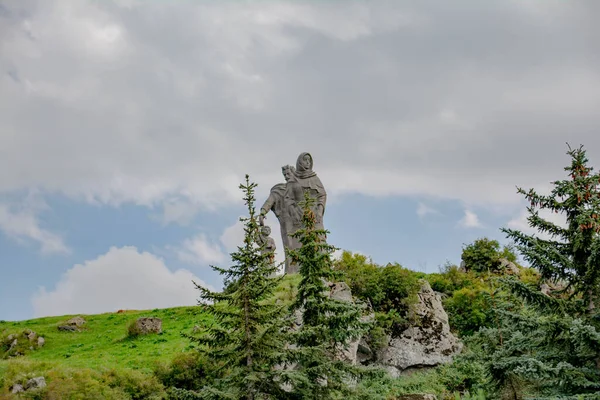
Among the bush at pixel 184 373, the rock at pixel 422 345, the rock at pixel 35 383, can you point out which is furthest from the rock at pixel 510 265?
the rock at pixel 35 383

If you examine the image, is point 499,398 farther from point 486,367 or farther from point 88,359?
point 88,359

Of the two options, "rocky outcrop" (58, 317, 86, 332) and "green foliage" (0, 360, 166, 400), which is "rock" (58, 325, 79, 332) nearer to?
"rocky outcrop" (58, 317, 86, 332)

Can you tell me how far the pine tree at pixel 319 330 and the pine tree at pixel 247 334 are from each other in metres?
0.76

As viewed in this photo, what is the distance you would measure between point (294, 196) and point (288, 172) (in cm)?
154

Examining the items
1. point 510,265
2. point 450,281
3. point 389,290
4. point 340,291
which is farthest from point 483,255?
point 340,291

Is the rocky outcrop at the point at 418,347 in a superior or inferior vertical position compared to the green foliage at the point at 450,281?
inferior

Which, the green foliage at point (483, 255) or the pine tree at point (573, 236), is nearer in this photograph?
the pine tree at point (573, 236)

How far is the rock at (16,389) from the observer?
1783cm

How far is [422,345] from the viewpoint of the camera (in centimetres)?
2531

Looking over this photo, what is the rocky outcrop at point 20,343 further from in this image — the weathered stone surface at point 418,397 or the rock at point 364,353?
the weathered stone surface at point 418,397

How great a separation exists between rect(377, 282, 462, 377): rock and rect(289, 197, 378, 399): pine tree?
1050cm

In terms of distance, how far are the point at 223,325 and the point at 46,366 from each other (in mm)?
10957

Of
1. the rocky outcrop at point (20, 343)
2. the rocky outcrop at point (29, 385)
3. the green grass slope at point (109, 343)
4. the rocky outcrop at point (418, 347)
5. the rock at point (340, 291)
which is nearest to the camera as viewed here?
the rocky outcrop at point (29, 385)

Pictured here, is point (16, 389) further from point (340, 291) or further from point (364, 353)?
point (364, 353)
